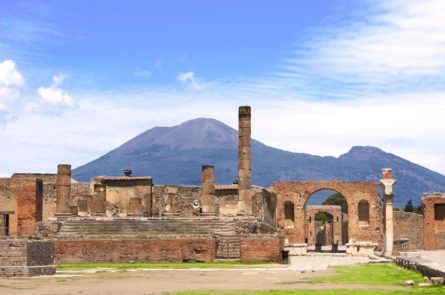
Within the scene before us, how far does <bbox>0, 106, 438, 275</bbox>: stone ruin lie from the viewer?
29.2 m

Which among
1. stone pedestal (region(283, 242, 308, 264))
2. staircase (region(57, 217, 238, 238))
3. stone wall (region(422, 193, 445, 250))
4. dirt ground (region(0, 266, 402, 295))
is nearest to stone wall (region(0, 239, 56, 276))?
dirt ground (region(0, 266, 402, 295))

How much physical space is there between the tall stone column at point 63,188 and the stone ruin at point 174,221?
0.05 m

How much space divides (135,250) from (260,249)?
450cm

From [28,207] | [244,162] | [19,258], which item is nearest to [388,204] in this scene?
[244,162]

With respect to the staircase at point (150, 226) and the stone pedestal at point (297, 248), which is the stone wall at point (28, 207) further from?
the stone pedestal at point (297, 248)

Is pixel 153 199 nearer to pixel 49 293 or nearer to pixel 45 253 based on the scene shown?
pixel 45 253

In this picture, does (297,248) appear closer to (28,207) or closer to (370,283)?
(28,207)

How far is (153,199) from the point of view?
2131 inches

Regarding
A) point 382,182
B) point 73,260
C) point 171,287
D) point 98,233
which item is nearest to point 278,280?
point 171,287

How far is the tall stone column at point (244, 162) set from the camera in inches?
1517

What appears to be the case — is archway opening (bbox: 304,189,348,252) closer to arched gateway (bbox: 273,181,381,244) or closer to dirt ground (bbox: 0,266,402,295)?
arched gateway (bbox: 273,181,381,244)

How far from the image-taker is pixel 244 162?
39.1 meters

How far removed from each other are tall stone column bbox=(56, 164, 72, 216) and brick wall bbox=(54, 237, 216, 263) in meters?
9.05

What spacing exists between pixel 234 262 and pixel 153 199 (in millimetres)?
26009
